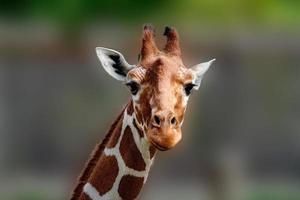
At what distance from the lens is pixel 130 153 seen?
6262 millimetres

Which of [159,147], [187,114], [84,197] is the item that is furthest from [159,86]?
[187,114]

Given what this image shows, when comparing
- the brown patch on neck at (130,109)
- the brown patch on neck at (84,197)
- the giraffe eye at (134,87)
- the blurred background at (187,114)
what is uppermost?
the blurred background at (187,114)

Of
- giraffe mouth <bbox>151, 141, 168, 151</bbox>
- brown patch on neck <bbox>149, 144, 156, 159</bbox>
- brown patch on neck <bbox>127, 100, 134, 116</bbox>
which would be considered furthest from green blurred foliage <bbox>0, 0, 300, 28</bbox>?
giraffe mouth <bbox>151, 141, 168, 151</bbox>

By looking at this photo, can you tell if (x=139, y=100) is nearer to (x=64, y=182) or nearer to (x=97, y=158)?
(x=97, y=158)

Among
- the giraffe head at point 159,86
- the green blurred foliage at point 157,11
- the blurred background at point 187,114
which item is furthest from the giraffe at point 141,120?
the green blurred foliage at point 157,11

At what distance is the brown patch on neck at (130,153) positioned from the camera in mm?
6223

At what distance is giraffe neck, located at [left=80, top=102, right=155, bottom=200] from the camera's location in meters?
6.21

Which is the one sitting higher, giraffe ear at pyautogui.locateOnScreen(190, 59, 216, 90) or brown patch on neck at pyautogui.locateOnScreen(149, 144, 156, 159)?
giraffe ear at pyautogui.locateOnScreen(190, 59, 216, 90)

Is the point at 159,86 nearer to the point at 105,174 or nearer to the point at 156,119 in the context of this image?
the point at 156,119

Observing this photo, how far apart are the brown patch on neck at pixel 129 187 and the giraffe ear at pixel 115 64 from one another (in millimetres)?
402

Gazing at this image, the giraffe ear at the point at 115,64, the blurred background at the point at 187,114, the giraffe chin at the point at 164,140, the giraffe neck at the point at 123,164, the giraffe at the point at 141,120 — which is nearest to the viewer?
the giraffe chin at the point at 164,140

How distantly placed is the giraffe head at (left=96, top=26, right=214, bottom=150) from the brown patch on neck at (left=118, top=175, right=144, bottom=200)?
0.77ft

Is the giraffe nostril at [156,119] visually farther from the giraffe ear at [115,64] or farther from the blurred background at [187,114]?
the blurred background at [187,114]

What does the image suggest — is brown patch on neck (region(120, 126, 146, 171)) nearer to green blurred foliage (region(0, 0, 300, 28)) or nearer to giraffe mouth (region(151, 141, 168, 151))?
giraffe mouth (region(151, 141, 168, 151))
